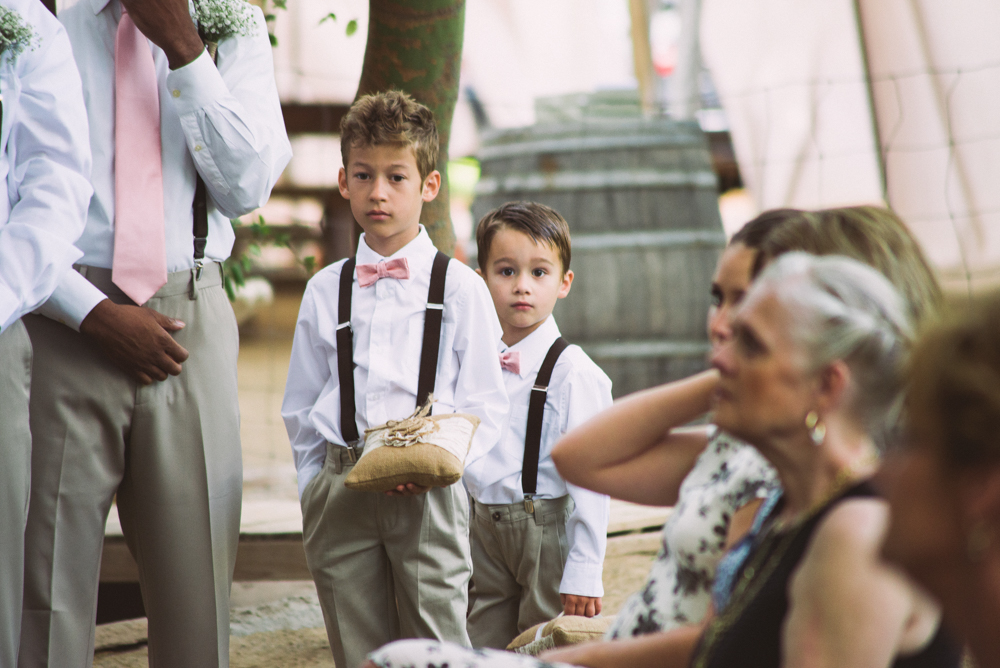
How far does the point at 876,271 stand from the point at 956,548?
478 millimetres

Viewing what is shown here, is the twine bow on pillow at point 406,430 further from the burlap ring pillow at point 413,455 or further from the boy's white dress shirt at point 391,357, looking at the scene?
the boy's white dress shirt at point 391,357

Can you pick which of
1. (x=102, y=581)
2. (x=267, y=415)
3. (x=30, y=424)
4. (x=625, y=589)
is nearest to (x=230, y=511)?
(x=30, y=424)

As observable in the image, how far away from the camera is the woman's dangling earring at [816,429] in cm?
90

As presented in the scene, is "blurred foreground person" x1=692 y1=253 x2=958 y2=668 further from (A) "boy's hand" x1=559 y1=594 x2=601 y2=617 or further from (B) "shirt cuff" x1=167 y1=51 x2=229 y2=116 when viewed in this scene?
(B) "shirt cuff" x1=167 y1=51 x2=229 y2=116

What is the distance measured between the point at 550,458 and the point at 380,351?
0.45 metres

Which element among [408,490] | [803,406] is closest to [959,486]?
[803,406]

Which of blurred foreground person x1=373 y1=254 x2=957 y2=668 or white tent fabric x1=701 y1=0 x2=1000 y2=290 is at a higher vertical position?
white tent fabric x1=701 y1=0 x2=1000 y2=290

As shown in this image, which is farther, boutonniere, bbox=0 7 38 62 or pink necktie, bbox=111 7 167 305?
pink necktie, bbox=111 7 167 305

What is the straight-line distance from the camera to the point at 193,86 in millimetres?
1672

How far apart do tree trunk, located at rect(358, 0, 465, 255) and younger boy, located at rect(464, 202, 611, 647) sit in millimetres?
460

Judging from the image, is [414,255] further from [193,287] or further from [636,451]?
[636,451]

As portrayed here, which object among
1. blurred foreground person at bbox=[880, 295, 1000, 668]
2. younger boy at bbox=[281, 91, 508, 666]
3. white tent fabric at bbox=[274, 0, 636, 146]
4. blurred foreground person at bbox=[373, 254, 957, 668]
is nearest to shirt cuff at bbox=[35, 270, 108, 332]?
younger boy at bbox=[281, 91, 508, 666]

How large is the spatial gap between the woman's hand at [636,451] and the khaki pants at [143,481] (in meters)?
0.75

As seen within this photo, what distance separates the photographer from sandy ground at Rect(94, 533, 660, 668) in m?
2.45
